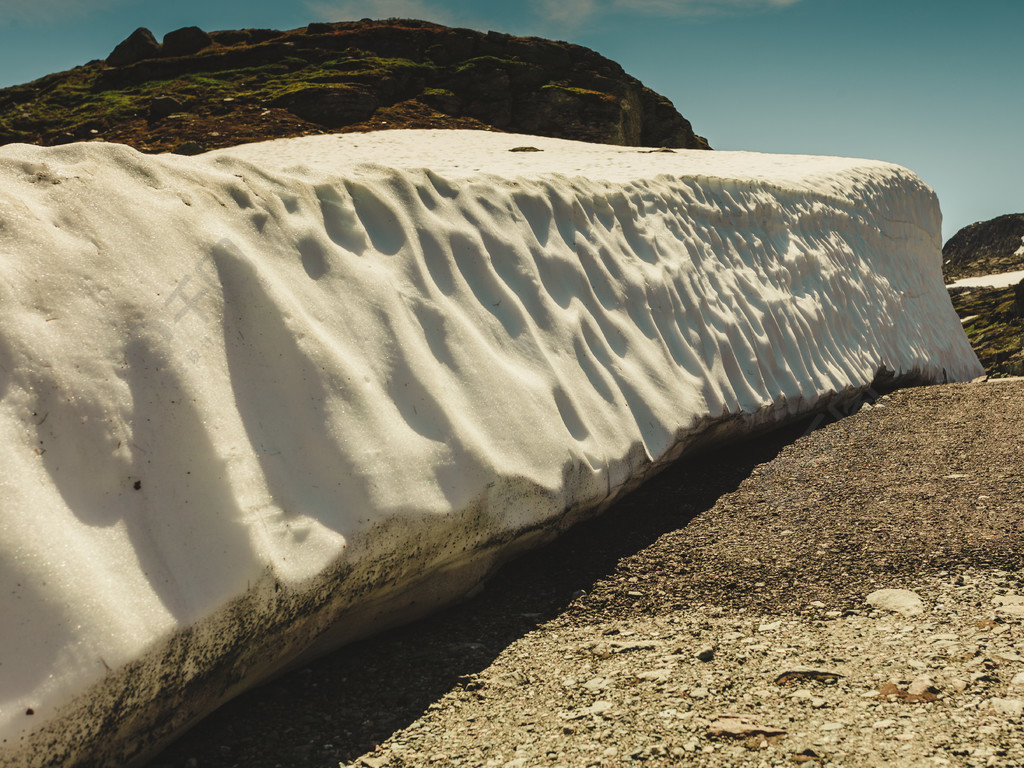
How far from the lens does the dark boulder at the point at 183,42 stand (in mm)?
26312

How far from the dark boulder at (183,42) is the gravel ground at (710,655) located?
29.3 meters

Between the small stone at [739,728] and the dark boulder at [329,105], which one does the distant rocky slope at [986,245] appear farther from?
the small stone at [739,728]

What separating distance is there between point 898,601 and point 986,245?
33.5 metres

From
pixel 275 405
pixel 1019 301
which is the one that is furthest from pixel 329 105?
pixel 275 405

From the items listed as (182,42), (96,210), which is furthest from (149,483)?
(182,42)

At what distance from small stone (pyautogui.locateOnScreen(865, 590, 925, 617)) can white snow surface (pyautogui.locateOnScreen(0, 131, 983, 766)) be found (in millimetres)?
931

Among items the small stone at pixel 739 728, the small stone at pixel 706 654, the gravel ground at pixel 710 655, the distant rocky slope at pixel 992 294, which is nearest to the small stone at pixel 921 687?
the gravel ground at pixel 710 655

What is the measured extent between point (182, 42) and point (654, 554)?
29946mm

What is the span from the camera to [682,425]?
311 centimetres

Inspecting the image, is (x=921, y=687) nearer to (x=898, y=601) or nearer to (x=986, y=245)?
(x=898, y=601)

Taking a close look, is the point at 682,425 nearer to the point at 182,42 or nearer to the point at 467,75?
the point at 467,75

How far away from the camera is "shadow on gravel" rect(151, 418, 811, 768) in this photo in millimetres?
1688

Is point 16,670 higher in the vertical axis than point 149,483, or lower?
lower

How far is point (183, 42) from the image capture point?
26406 mm
